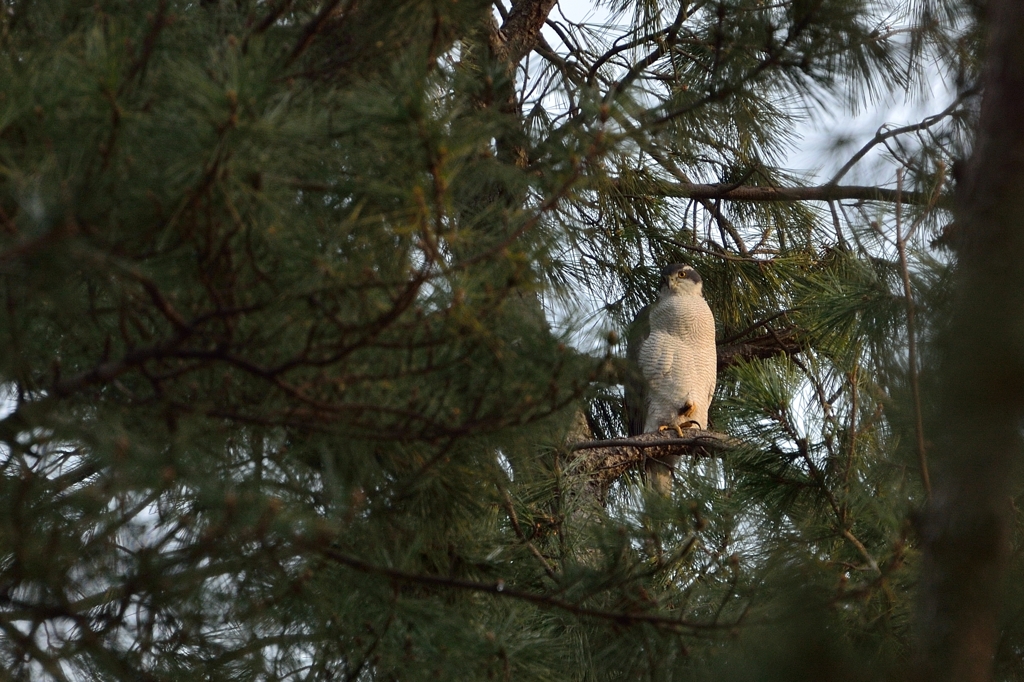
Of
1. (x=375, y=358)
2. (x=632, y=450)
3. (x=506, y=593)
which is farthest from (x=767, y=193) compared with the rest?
(x=375, y=358)

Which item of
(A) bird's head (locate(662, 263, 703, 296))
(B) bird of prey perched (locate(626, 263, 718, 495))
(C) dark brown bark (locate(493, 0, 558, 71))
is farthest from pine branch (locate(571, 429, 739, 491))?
(C) dark brown bark (locate(493, 0, 558, 71))

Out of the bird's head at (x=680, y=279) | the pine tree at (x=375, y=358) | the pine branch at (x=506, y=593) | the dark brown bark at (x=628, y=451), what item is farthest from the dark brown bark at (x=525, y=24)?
the pine branch at (x=506, y=593)

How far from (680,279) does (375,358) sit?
298cm

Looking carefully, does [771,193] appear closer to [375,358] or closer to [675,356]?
[675,356]

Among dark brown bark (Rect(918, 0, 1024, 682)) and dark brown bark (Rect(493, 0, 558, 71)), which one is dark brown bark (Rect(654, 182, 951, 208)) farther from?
dark brown bark (Rect(918, 0, 1024, 682))

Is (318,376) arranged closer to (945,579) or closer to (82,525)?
(82,525)

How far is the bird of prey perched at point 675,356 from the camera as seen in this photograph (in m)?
4.61

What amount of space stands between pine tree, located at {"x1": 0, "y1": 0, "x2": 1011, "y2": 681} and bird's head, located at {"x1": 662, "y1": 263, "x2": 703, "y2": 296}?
4.61 feet

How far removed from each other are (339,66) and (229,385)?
74cm

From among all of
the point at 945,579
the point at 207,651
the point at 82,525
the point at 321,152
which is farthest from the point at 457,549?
the point at 945,579

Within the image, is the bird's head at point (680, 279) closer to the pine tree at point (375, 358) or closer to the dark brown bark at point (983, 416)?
the pine tree at point (375, 358)

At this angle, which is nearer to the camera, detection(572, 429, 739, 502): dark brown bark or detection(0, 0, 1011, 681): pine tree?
detection(0, 0, 1011, 681): pine tree

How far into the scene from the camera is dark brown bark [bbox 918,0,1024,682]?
91 cm

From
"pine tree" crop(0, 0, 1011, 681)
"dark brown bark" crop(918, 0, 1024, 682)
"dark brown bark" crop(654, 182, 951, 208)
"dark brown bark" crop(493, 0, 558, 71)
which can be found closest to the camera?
"dark brown bark" crop(918, 0, 1024, 682)
